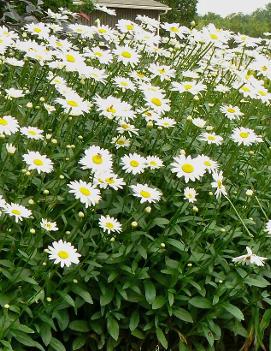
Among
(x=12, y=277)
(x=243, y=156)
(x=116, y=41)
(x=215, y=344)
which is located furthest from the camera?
(x=116, y=41)

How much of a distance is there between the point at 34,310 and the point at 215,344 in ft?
3.53

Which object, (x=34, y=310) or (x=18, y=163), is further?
(x=18, y=163)

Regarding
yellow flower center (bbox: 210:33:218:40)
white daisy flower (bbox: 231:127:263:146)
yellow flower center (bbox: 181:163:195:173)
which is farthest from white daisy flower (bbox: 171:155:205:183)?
yellow flower center (bbox: 210:33:218:40)

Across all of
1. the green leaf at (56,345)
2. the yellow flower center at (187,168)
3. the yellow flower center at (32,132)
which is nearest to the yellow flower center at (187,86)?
the yellow flower center at (187,168)

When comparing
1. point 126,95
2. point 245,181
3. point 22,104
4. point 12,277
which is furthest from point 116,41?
point 12,277

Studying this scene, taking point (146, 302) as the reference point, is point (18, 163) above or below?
above

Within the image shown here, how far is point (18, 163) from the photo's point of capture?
3453mm

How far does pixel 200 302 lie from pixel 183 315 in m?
0.11

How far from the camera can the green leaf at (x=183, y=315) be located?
10.8ft

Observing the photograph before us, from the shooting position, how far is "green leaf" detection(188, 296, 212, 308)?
327 cm

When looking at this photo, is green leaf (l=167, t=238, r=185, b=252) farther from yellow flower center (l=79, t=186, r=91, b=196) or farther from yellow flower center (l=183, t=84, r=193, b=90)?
yellow flower center (l=183, t=84, r=193, b=90)

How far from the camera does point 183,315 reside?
3.29m

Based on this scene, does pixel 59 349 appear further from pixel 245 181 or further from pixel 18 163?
pixel 245 181

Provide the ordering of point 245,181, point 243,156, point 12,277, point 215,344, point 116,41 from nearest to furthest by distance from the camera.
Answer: point 12,277
point 215,344
point 245,181
point 243,156
point 116,41
